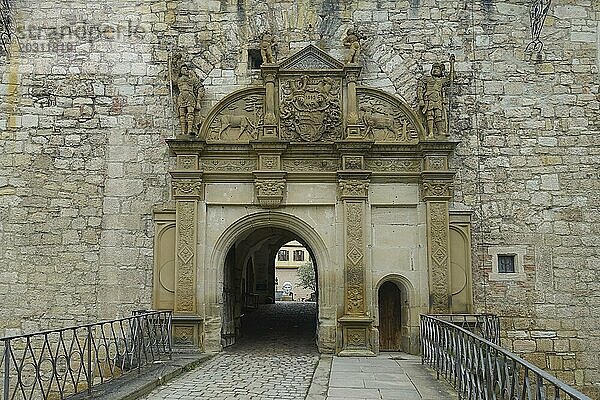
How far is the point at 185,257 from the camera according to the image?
994 centimetres

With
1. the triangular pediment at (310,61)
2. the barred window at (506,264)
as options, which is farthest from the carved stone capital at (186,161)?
the barred window at (506,264)

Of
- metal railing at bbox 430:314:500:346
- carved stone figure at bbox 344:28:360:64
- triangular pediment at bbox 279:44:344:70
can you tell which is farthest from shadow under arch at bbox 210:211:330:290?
carved stone figure at bbox 344:28:360:64

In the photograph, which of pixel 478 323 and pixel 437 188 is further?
pixel 437 188

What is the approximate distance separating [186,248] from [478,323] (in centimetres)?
464

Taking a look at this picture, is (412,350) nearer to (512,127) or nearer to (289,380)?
(289,380)

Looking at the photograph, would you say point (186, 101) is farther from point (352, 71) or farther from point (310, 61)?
point (352, 71)

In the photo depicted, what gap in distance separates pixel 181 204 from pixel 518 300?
5528 mm

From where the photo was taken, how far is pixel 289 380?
24.5 feet

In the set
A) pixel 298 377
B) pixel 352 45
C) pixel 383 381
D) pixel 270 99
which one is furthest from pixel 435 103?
pixel 298 377

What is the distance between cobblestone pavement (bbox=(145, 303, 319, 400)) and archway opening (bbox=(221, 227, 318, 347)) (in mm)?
27

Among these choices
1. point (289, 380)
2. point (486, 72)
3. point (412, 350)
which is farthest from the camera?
point (486, 72)

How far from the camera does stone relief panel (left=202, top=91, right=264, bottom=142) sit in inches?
407

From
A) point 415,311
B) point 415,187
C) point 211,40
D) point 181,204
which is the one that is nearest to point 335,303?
point 415,311

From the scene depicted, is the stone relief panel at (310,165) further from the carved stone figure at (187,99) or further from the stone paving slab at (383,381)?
the stone paving slab at (383,381)
